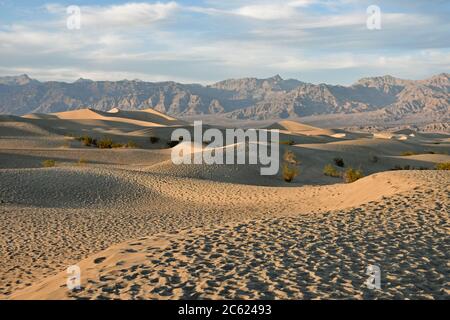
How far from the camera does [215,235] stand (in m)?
12.5

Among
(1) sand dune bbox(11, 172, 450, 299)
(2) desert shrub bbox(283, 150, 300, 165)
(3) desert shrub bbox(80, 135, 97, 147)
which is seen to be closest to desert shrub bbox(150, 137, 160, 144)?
(3) desert shrub bbox(80, 135, 97, 147)

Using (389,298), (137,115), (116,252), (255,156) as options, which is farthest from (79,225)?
(137,115)

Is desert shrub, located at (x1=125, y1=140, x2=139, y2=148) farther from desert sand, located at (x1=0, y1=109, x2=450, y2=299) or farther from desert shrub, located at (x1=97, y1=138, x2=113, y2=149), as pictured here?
desert sand, located at (x1=0, y1=109, x2=450, y2=299)

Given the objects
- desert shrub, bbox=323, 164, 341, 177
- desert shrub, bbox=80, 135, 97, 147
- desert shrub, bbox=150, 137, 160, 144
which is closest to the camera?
desert shrub, bbox=323, 164, 341, 177

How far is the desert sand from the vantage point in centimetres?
891

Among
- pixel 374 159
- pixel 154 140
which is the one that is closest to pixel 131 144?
pixel 154 140

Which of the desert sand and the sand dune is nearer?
the sand dune

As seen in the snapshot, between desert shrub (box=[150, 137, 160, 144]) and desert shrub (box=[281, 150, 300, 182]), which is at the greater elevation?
desert shrub (box=[150, 137, 160, 144])

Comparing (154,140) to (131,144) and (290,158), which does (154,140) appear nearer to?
(131,144)

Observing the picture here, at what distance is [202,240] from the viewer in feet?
39.2

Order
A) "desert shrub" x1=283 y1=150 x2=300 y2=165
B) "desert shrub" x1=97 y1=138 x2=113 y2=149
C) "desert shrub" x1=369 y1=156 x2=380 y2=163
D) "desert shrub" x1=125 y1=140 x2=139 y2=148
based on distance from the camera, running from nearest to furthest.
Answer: "desert shrub" x1=283 y1=150 x2=300 y2=165
"desert shrub" x1=369 y1=156 x2=380 y2=163
"desert shrub" x1=97 y1=138 x2=113 y2=149
"desert shrub" x1=125 y1=140 x2=139 y2=148

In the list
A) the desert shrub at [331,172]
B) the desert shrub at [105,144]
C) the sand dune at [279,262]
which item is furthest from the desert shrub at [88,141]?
the sand dune at [279,262]

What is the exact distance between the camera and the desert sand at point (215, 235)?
351 inches

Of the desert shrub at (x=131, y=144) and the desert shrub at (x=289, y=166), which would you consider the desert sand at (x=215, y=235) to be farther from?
the desert shrub at (x=131, y=144)
